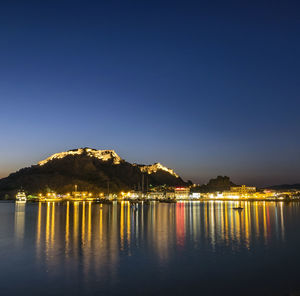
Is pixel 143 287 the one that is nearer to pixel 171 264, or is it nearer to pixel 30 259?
pixel 171 264

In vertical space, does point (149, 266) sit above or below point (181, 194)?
above

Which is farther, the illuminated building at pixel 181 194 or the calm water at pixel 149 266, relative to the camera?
the illuminated building at pixel 181 194

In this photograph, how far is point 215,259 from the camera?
52.4 ft

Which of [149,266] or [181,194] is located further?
[181,194]

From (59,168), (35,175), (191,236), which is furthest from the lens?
(59,168)

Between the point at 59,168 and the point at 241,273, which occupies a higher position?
the point at 59,168

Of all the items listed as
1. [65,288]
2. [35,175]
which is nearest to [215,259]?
[65,288]

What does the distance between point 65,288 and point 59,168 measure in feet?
630

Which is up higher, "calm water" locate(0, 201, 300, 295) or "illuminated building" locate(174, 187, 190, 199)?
"calm water" locate(0, 201, 300, 295)

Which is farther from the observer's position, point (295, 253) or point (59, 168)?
point (59, 168)

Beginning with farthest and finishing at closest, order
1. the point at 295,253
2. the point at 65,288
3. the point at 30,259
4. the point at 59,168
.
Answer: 1. the point at 59,168
2. the point at 295,253
3. the point at 30,259
4. the point at 65,288

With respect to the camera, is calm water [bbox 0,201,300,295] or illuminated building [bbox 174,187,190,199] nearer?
calm water [bbox 0,201,300,295]

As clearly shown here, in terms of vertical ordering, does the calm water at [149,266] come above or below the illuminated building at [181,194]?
above

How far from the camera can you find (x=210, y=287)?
11.5m
